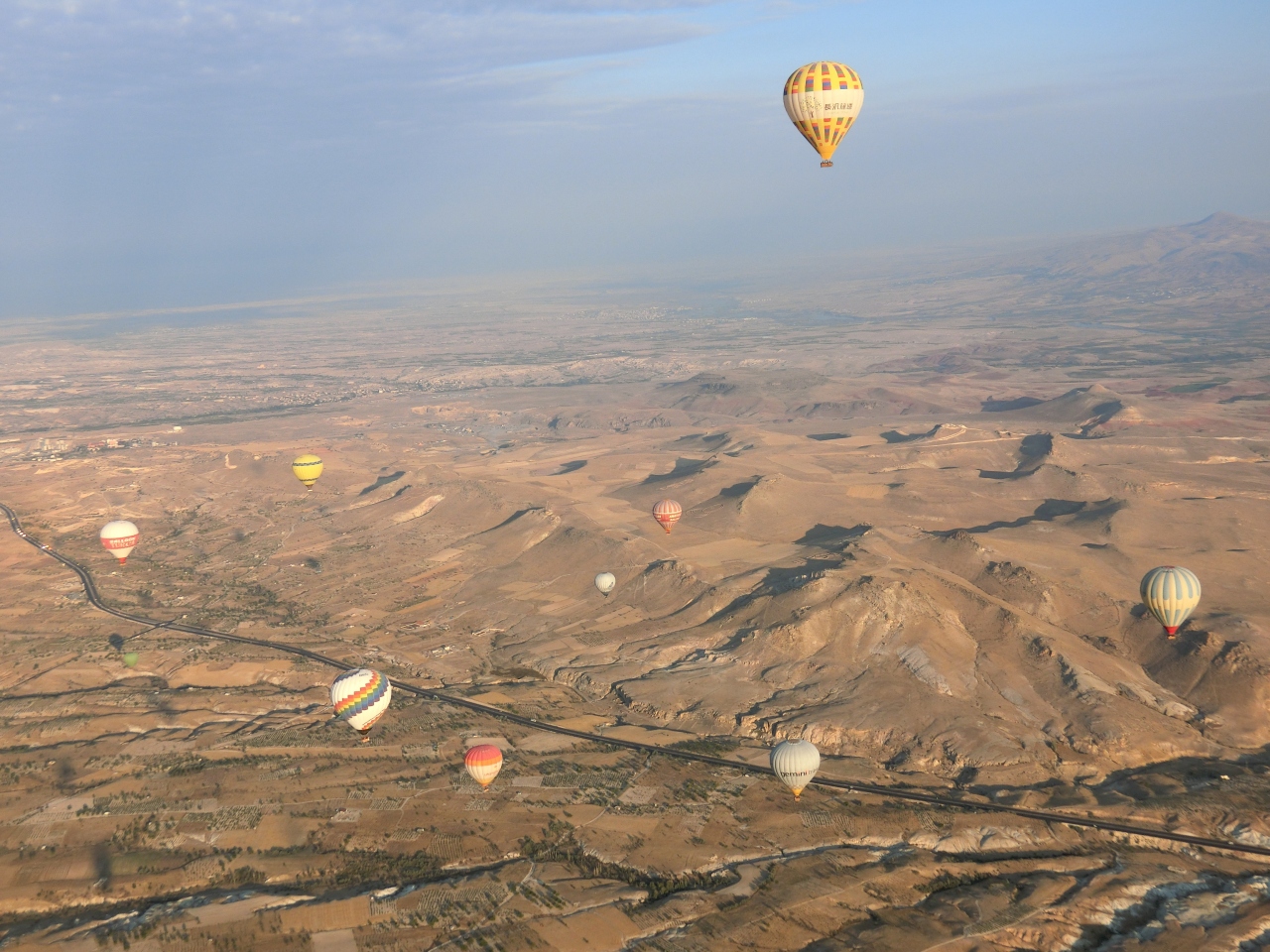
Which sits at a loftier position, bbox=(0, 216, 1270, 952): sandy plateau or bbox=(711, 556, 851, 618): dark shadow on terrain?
bbox=(711, 556, 851, 618): dark shadow on terrain

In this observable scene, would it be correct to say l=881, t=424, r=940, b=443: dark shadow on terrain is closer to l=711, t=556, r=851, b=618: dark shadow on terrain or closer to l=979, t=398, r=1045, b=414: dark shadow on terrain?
l=979, t=398, r=1045, b=414: dark shadow on terrain

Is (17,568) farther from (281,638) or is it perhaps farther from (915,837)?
(915,837)

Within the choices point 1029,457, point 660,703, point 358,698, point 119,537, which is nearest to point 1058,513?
point 1029,457

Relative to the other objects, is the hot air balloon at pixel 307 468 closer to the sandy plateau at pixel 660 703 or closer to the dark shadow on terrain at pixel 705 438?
the sandy plateau at pixel 660 703

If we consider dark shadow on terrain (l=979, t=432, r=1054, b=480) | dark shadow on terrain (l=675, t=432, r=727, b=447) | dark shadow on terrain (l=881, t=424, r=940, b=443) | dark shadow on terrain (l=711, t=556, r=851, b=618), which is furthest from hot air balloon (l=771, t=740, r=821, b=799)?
dark shadow on terrain (l=675, t=432, r=727, b=447)

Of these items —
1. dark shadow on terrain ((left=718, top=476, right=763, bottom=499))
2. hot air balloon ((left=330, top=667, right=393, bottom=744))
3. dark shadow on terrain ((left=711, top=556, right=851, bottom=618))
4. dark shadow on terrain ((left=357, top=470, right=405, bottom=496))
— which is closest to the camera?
hot air balloon ((left=330, top=667, right=393, bottom=744))

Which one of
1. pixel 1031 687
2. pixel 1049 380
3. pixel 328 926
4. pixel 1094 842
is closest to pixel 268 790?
pixel 328 926
